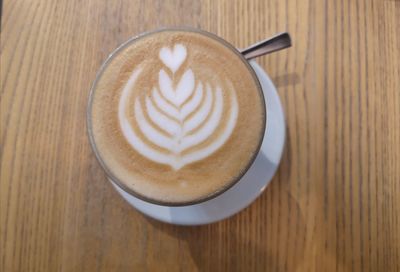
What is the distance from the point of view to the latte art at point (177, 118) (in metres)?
0.54

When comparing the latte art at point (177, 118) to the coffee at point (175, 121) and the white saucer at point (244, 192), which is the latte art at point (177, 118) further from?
the white saucer at point (244, 192)

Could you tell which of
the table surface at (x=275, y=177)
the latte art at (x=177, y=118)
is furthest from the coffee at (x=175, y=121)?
the table surface at (x=275, y=177)

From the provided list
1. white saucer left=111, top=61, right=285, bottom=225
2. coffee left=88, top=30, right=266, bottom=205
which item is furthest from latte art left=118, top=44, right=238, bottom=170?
white saucer left=111, top=61, right=285, bottom=225

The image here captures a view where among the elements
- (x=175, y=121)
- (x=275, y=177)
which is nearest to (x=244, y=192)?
(x=275, y=177)

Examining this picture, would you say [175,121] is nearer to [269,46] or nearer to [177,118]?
[177,118]

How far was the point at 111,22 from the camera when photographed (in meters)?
0.69

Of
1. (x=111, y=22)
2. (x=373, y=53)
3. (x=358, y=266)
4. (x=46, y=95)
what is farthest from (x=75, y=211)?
(x=373, y=53)

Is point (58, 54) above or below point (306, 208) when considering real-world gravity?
above

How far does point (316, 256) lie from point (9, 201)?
55cm

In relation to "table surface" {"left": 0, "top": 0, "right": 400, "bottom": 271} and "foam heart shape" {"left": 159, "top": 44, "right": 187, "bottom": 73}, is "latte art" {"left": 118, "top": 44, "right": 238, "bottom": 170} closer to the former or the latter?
→ "foam heart shape" {"left": 159, "top": 44, "right": 187, "bottom": 73}

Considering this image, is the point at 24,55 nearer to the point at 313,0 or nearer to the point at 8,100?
the point at 8,100

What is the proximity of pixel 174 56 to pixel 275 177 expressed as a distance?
0.27 metres

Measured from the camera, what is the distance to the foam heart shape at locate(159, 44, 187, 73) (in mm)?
565

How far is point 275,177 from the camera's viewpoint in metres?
0.65
